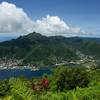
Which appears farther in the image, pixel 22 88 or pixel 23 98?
pixel 22 88

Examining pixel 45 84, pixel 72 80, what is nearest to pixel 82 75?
pixel 72 80

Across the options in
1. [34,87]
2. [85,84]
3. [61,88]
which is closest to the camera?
[34,87]

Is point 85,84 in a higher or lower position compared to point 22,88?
lower

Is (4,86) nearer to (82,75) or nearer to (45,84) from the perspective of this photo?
(45,84)

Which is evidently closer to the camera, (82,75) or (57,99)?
(57,99)

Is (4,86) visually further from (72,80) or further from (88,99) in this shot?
(72,80)

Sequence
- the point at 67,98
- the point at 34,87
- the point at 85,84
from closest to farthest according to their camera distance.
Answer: the point at 67,98 → the point at 34,87 → the point at 85,84

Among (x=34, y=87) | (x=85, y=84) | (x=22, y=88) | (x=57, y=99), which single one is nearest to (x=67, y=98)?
(x=57, y=99)

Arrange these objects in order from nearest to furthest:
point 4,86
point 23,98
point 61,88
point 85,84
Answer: point 23,98
point 4,86
point 85,84
point 61,88

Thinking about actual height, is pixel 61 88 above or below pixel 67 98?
below
